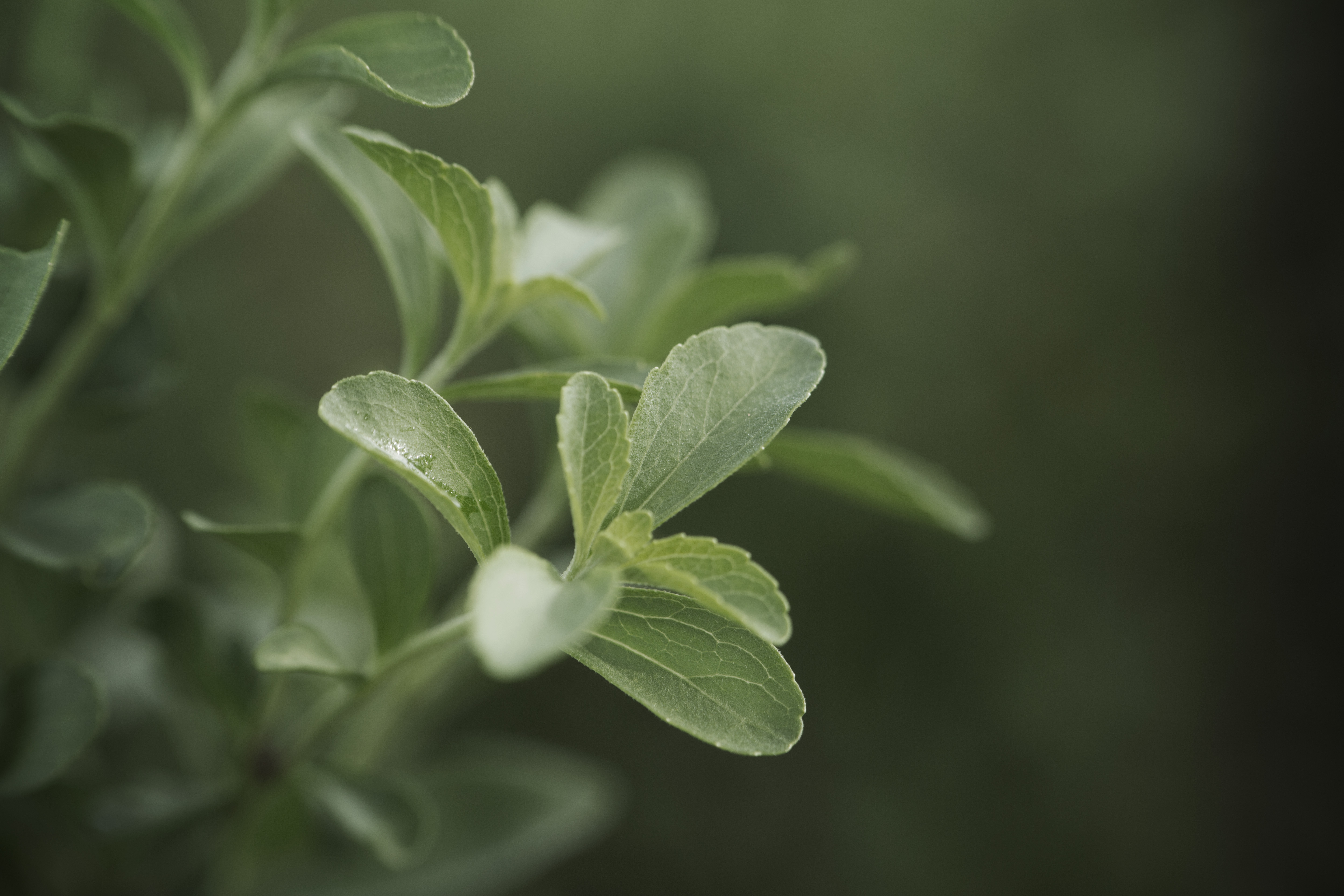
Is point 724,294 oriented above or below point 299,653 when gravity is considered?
above

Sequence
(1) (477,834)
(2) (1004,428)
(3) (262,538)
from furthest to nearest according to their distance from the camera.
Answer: (2) (1004,428)
(1) (477,834)
(3) (262,538)

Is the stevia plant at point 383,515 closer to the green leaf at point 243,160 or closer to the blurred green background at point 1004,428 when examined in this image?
the green leaf at point 243,160

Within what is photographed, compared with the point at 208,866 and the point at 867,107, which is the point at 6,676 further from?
the point at 867,107

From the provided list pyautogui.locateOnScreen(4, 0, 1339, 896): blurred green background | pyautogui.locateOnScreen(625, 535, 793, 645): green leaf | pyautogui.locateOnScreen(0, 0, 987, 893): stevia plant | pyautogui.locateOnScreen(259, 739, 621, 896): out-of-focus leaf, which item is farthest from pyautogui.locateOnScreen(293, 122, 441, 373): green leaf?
pyautogui.locateOnScreen(4, 0, 1339, 896): blurred green background

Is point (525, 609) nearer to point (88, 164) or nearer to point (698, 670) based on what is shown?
point (698, 670)

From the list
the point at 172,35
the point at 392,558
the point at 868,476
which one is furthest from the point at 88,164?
the point at 868,476

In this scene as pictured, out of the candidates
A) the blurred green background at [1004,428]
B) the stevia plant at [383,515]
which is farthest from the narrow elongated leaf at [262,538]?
the blurred green background at [1004,428]

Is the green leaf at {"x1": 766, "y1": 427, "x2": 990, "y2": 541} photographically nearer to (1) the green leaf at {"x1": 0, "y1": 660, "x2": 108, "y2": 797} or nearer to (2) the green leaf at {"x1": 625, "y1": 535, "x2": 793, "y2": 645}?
(2) the green leaf at {"x1": 625, "y1": 535, "x2": 793, "y2": 645}
